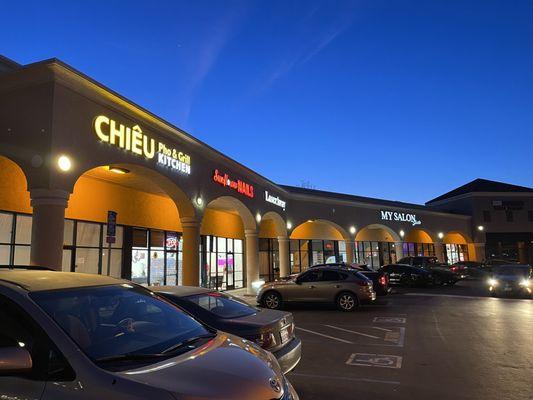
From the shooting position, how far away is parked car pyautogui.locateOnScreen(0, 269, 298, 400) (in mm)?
2732

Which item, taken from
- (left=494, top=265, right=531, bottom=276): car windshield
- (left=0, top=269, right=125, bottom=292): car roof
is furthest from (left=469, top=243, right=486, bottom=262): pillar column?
(left=0, top=269, right=125, bottom=292): car roof

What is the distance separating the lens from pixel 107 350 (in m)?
3.17

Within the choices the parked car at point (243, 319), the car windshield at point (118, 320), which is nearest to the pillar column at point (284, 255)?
the parked car at point (243, 319)

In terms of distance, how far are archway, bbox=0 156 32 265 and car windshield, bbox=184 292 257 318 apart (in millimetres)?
9722

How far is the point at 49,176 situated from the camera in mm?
10203

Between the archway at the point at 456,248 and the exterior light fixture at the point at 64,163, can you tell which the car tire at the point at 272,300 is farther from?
the archway at the point at 456,248

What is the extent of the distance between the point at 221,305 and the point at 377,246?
36367mm

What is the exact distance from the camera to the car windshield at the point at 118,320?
10.4 feet

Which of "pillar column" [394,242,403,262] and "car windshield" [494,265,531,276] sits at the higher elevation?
"pillar column" [394,242,403,262]

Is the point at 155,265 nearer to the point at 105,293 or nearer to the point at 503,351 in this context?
the point at 503,351

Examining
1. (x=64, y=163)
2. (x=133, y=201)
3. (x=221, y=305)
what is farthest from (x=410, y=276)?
(x=221, y=305)

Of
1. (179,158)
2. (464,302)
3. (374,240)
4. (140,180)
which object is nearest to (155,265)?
(140,180)

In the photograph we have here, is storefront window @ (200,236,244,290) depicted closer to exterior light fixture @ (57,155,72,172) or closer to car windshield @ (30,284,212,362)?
exterior light fixture @ (57,155,72,172)

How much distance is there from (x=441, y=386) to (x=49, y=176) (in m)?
9.13
